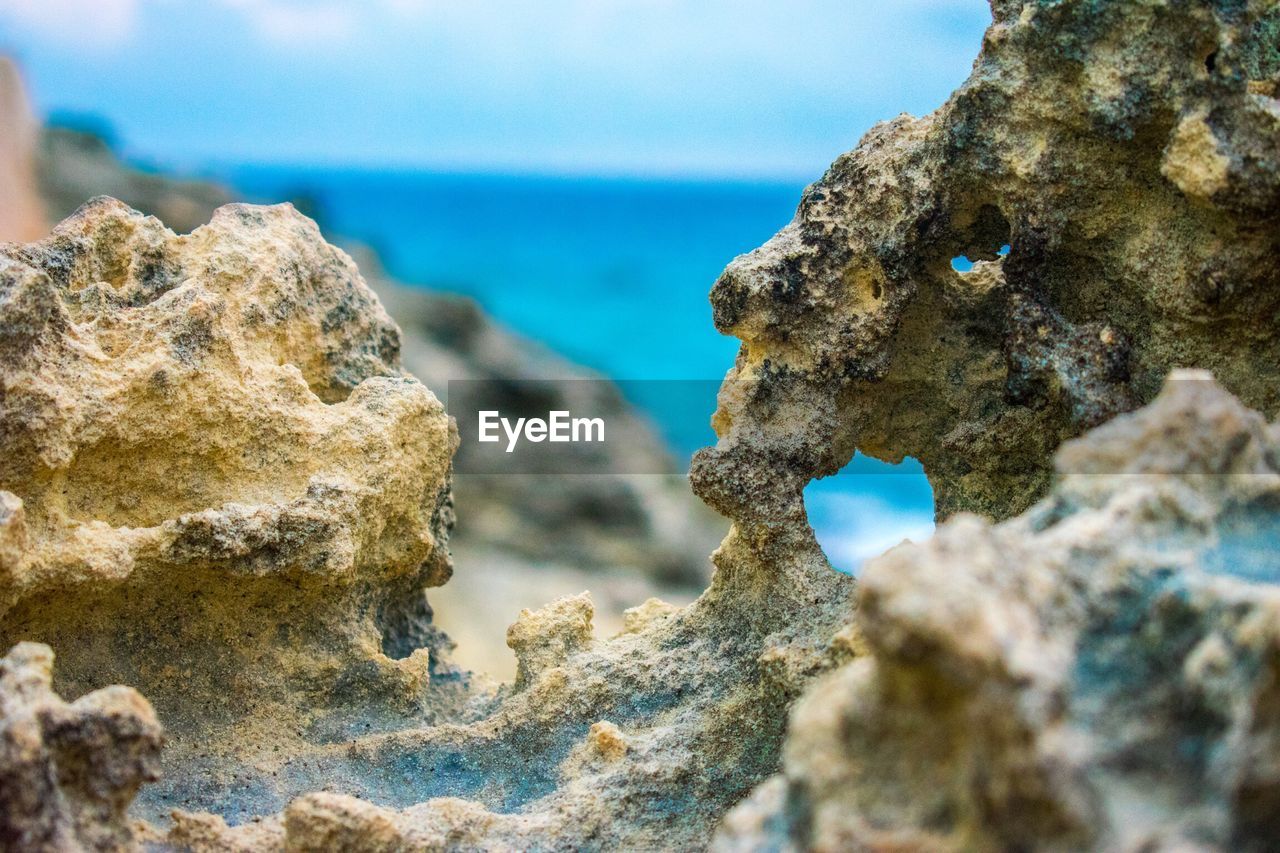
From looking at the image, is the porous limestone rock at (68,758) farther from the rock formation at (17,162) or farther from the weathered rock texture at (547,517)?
the rock formation at (17,162)

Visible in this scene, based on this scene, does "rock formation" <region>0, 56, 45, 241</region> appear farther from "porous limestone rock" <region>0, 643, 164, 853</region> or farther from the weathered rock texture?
"porous limestone rock" <region>0, 643, 164, 853</region>

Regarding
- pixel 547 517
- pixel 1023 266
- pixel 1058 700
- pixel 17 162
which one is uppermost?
pixel 17 162

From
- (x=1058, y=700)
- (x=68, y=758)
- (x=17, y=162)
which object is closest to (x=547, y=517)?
(x=17, y=162)

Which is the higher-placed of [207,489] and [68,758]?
[207,489]

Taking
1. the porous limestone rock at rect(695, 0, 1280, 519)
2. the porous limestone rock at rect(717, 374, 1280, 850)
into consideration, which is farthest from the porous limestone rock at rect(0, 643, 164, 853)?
the porous limestone rock at rect(695, 0, 1280, 519)

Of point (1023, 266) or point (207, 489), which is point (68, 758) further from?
point (1023, 266)

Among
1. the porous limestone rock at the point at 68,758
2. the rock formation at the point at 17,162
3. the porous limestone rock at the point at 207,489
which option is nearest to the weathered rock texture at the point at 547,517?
the rock formation at the point at 17,162

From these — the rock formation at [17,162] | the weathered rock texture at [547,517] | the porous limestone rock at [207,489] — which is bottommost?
the porous limestone rock at [207,489]

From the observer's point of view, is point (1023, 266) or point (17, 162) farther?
point (17, 162)
